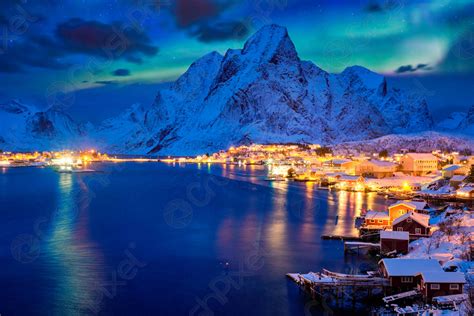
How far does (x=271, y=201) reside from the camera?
3319 cm

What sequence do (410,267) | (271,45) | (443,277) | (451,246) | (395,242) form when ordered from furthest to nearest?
(271,45), (395,242), (451,246), (410,267), (443,277)

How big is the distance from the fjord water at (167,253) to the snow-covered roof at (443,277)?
2606 mm

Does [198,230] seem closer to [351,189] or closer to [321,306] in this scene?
[321,306]

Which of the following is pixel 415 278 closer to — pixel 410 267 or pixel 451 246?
pixel 410 267

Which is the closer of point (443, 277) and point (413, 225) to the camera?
point (443, 277)

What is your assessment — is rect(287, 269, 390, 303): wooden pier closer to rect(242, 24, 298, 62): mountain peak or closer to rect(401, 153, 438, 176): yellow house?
rect(401, 153, 438, 176): yellow house

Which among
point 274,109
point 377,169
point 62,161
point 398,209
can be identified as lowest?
point 398,209

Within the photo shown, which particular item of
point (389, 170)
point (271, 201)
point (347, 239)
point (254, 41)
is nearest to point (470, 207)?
point (347, 239)

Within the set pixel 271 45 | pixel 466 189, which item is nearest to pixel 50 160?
pixel 271 45

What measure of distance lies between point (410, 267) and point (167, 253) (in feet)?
28.8

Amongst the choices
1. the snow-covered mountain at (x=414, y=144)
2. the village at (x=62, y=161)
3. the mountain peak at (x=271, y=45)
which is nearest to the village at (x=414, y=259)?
the snow-covered mountain at (x=414, y=144)

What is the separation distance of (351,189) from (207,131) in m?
115

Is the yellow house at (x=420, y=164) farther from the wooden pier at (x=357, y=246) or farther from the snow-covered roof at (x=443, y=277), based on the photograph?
the snow-covered roof at (x=443, y=277)

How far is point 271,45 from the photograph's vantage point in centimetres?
16825
